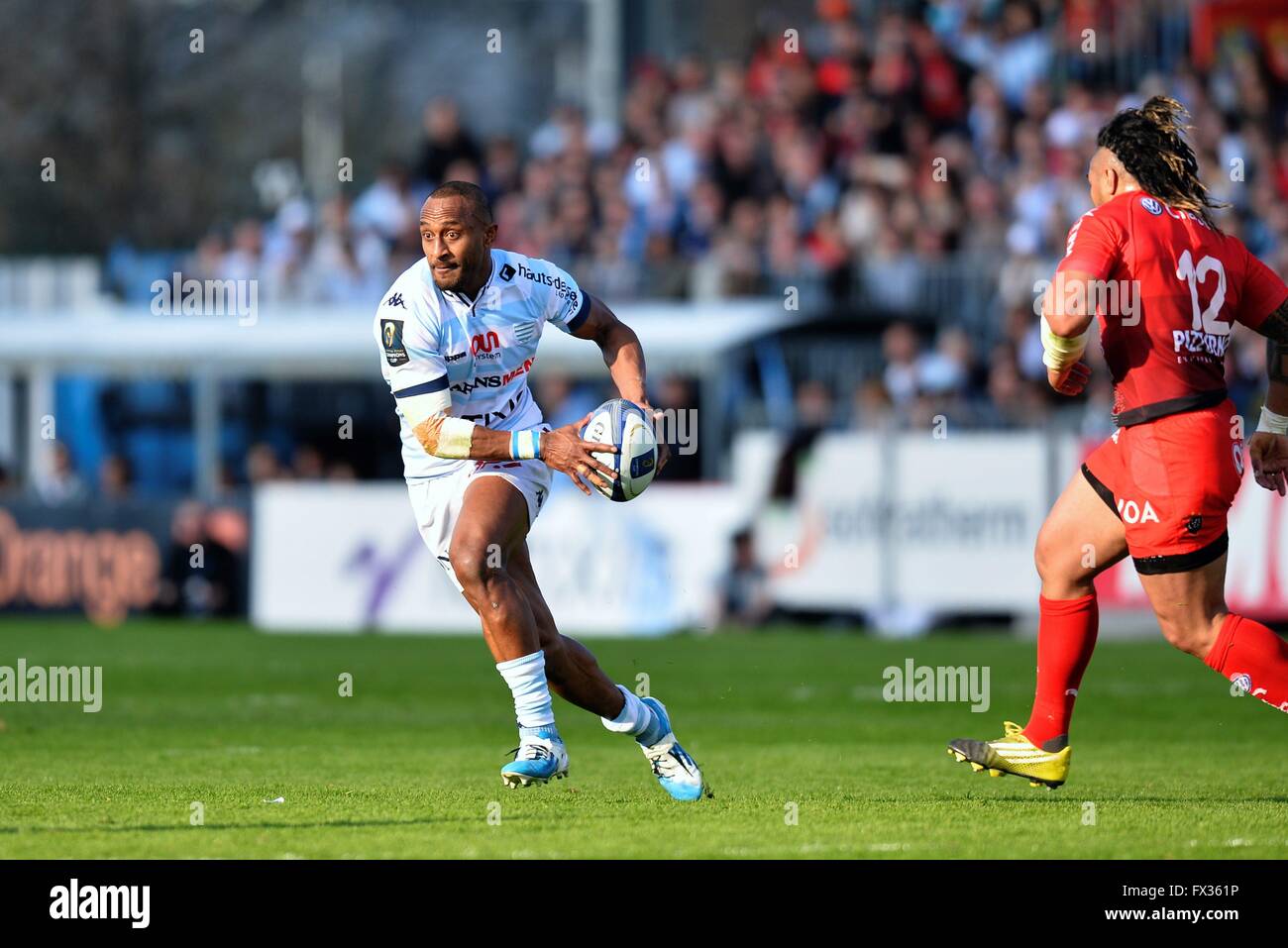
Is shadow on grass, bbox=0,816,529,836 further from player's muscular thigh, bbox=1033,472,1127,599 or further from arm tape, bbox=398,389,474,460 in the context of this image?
player's muscular thigh, bbox=1033,472,1127,599

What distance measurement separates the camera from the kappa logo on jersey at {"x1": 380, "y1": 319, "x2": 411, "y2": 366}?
8.80 meters

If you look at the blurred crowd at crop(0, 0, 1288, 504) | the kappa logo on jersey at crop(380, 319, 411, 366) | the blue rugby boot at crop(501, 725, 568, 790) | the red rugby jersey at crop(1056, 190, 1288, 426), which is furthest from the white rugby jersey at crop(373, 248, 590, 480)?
the blurred crowd at crop(0, 0, 1288, 504)

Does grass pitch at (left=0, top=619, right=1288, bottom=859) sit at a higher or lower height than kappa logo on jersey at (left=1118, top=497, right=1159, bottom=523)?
lower

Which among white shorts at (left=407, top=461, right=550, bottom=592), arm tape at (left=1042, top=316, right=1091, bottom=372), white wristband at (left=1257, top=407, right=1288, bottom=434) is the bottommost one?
white shorts at (left=407, top=461, right=550, bottom=592)

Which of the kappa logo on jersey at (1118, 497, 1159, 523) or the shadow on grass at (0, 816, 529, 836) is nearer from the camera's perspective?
the shadow on grass at (0, 816, 529, 836)

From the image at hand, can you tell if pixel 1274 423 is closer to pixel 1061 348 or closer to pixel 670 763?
pixel 1061 348

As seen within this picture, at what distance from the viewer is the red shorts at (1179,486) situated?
8305 millimetres

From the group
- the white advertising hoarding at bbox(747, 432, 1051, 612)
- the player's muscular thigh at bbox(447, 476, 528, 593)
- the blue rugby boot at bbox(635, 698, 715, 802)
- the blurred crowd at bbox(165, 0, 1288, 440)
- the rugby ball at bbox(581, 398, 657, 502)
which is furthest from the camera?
the blurred crowd at bbox(165, 0, 1288, 440)

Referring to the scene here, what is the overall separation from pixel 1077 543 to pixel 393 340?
2855 millimetres

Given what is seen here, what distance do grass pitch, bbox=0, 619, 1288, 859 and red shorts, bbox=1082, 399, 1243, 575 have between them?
1013 millimetres

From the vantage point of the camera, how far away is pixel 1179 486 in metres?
8.33

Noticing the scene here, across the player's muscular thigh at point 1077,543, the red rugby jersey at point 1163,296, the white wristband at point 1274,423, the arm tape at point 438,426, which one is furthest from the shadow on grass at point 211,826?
the white wristband at point 1274,423

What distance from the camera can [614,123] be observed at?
29344 millimetres

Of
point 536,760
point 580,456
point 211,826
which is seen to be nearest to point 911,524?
point 536,760
